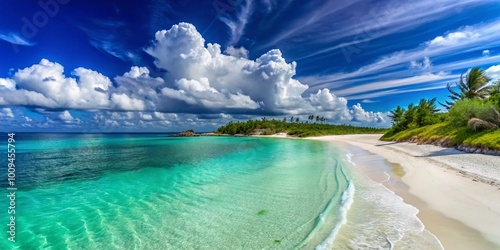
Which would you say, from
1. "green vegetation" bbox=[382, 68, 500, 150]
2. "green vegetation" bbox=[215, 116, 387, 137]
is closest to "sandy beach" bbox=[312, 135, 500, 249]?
"green vegetation" bbox=[382, 68, 500, 150]

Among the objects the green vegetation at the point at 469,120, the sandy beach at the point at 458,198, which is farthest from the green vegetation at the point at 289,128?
the sandy beach at the point at 458,198

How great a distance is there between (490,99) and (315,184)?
26608mm

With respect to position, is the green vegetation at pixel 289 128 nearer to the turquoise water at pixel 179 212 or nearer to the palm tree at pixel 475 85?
the palm tree at pixel 475 85

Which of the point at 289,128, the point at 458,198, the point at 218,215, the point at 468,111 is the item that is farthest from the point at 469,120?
the point at 289,128

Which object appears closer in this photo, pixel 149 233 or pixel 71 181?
pixel 149 233

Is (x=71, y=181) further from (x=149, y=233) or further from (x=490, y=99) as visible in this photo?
(x=490, y=99)

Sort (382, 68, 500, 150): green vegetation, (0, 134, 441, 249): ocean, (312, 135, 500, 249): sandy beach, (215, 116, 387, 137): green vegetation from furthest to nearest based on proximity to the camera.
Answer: (215, 116, 387, 137): green vegetation, (382, 68, 500, 150): green vegetation, (0, 134, 441, 249): ocean, (312, 135, 500, 249): sandy beach

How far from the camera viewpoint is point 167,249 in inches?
257

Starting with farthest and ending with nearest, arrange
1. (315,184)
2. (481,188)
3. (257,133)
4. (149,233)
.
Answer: (257,133)
(315,184)
(481,188)
(149,233)

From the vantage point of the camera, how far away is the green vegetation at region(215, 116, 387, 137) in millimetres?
123037

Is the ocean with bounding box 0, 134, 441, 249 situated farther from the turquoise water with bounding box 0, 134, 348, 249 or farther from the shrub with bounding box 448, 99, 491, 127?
the shrub with bounding box 448, 99, 491, 127

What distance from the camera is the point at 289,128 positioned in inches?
5261

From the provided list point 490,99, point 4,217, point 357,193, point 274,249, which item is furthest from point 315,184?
point 490,99

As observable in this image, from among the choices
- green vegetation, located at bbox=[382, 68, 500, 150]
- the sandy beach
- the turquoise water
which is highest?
green vegetation, located at bbox=[382, 68, 500, 150]
